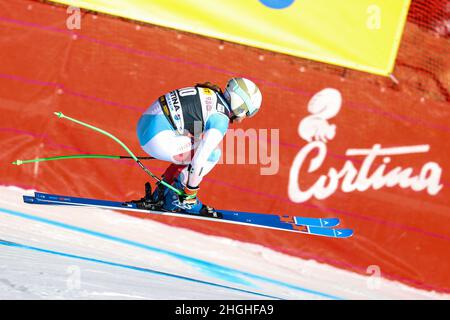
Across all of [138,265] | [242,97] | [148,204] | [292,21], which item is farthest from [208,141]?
[292,21]

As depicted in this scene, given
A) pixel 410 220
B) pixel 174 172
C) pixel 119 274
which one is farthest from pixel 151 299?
pixel 410 220

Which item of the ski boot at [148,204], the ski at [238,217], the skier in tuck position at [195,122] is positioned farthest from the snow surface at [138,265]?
the skier in tuck position at [195,122]

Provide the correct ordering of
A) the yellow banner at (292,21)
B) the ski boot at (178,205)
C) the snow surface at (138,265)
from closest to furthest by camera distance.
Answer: the ski boot at (178,205), the snow surface at (138,265), the yellow banner at (292,21)

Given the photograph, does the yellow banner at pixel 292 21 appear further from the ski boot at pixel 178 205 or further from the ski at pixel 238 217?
the ski boot at pixel 178 205

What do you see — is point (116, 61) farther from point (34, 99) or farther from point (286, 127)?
point (286, 127)

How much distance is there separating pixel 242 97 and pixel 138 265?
167 centimetres

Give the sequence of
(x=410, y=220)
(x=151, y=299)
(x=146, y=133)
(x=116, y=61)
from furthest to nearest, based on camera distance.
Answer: (x=410, y=220) < (x=116, y=61) < (x=151, y=299) < (x=146, y=133)

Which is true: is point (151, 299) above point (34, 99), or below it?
below

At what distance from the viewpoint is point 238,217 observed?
13.7ft

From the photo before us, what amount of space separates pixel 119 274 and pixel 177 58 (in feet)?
5.31

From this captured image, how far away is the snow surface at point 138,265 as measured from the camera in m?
4.39

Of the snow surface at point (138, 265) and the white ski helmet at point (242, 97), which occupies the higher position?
the white ski helmet at point (242, 97)

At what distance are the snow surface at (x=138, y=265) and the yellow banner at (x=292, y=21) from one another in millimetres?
1517

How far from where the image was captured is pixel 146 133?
381 cm
